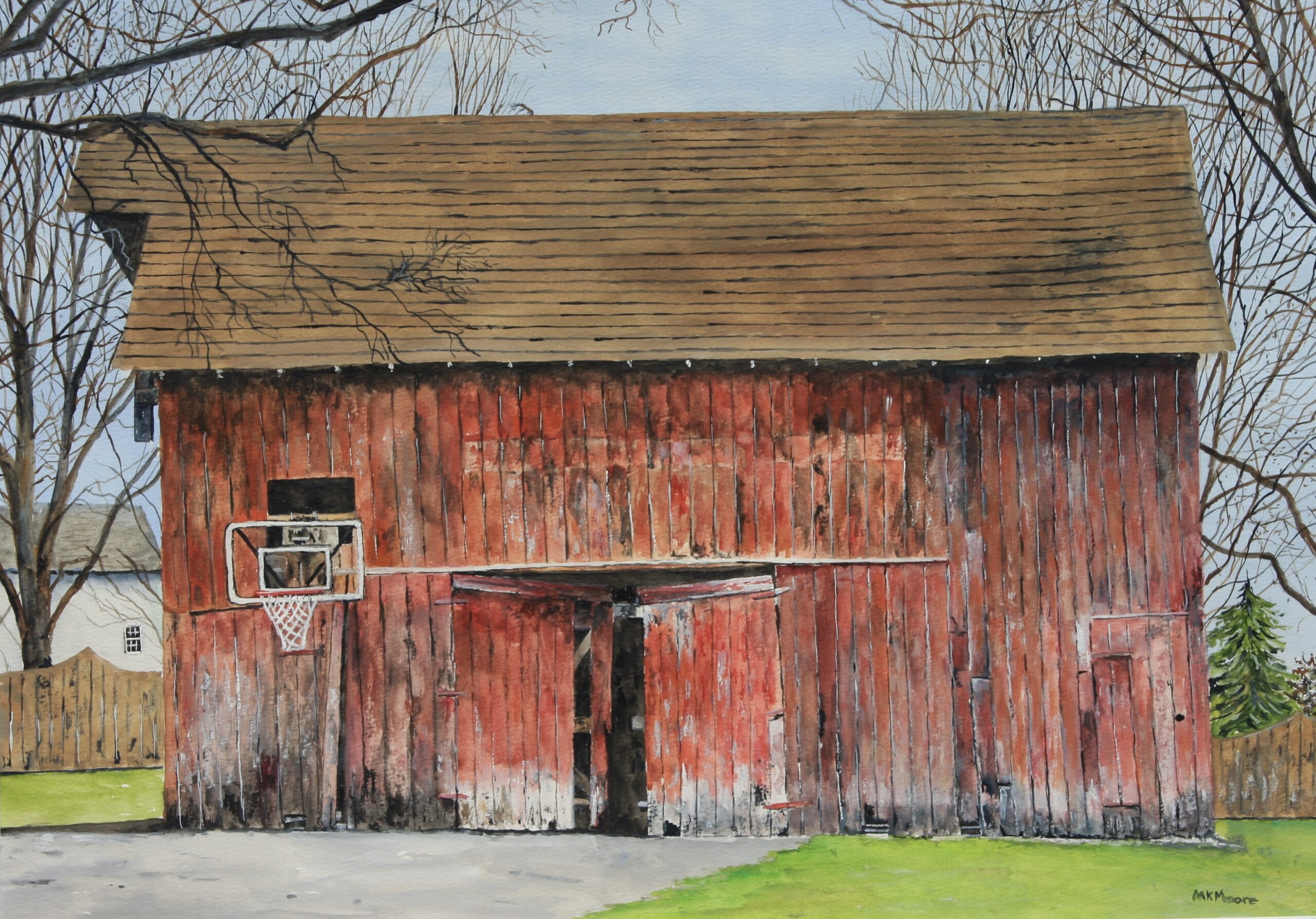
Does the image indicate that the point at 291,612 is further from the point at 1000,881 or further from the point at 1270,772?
the point at 1270,772

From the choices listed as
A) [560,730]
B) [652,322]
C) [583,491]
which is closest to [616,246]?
[652,322]

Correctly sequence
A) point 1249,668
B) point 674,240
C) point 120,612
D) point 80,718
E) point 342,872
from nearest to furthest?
point 342,872 → point 674,240 → point 1249,668 → point 80,718 → point 120,612

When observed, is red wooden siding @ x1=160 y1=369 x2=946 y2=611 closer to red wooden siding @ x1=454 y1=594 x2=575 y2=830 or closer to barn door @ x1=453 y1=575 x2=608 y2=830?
barn door @ x1=453 y1=575 x2=608 y2=830

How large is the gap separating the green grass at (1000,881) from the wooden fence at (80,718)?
28.8ft

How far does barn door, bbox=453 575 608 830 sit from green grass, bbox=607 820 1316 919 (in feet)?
6.84

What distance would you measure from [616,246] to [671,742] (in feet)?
14.8

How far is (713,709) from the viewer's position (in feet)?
38.4

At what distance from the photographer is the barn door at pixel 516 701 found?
457 inches

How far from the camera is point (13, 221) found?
15.1 m

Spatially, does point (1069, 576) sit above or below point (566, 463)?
below

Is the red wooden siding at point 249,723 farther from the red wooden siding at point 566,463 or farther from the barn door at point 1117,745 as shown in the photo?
the barn door at point 1117,745

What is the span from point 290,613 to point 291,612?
0.08 feet

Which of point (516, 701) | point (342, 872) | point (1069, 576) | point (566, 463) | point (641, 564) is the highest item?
point (566, 463)

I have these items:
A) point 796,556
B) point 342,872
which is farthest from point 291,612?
point 796,556
